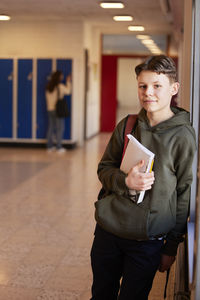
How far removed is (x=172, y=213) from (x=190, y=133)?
35cm

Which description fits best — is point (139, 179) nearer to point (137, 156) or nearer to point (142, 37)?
point (137, 156)

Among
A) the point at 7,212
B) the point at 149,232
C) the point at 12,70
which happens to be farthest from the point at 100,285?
the point at 12,70

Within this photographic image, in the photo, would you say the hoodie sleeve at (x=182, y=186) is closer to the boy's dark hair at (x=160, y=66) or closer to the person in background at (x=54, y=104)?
the boy's dark hair at (x=160, y=66)

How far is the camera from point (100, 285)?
252 centimetres

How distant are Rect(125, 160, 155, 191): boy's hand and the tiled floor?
186cm

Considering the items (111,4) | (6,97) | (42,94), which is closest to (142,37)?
(42,94)

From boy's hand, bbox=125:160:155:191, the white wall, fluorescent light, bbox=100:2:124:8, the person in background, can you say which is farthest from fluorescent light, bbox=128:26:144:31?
boy's hand, bbox=125:160:155:191

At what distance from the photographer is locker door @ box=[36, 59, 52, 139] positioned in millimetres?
13073

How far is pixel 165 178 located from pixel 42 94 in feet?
36.5

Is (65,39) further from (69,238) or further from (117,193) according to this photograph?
(117,193)

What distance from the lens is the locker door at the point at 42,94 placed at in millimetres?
13073

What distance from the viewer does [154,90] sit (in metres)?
2.29

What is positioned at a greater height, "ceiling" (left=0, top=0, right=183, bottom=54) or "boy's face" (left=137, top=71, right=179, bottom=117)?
"ceiling" (left=0, top=0, right=183, bottom=54)

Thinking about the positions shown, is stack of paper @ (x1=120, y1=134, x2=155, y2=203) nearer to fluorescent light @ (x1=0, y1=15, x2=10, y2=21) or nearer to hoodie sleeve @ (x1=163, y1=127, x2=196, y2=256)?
hoodie sleeve @ (x1=163, y1=127, x2=196, y2=256)
